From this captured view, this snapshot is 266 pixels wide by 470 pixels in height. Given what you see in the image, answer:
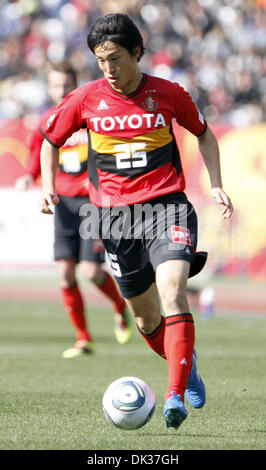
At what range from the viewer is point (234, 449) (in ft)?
14.1

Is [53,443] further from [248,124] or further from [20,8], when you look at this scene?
[20,8]

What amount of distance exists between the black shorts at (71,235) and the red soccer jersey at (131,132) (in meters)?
3.60

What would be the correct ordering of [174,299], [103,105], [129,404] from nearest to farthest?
1. [129,404]
2. [174,299]
3. [103,105]

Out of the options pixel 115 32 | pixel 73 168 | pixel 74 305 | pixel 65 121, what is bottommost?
pixel 74 305

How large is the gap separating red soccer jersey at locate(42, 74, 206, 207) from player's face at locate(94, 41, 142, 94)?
0.15 m

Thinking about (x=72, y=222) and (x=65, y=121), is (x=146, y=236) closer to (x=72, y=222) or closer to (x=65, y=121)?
(x=65, y=121)

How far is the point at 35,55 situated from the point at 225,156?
6.50m

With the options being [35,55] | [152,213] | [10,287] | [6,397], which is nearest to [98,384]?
[6,397]

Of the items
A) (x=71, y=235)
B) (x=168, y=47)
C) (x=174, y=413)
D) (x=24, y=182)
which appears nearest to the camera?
(x=174, y=413)

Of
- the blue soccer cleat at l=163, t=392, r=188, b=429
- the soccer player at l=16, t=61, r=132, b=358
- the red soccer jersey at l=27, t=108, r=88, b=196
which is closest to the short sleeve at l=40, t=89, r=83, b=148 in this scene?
the blue soccer cleat at l=163, t=392, r=188, b=429

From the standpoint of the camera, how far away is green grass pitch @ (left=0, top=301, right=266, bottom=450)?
4598mm

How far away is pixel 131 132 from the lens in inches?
212

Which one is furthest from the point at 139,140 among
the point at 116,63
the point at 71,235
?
the point at 71,235

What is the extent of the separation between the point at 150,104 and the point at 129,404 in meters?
1.83
